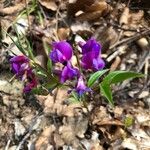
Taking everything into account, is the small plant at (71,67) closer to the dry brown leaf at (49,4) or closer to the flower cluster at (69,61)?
the flower cluster at (69,61)

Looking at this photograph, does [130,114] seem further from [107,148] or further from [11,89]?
[11,89]

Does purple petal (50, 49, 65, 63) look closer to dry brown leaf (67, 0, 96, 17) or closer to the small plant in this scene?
the small plant

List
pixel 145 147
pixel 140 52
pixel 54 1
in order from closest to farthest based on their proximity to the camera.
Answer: pixel 145 147
pixel 140 52
pixel 54 1

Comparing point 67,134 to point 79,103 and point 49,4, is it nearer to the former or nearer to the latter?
point 79,103

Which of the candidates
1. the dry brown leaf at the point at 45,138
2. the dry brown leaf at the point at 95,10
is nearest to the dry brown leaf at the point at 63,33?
the dry brown leaf at the point at 95,10

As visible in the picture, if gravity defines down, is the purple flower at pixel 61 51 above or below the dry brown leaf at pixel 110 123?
above

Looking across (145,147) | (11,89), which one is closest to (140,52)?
(145,147)

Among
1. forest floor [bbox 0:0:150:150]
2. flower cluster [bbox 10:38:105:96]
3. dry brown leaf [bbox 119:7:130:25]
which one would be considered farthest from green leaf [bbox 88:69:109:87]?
dry brown leaf [bbox 119:7:130:25]

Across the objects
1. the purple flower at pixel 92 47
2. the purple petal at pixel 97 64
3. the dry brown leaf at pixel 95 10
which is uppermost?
the purple flower at pixel 92 47
